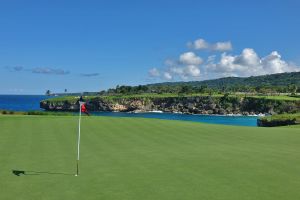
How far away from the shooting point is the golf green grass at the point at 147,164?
12.0 m

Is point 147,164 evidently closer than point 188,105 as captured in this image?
Yes

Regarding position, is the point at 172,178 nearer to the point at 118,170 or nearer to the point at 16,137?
the point at 118,170

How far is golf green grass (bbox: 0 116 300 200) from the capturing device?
12.0m

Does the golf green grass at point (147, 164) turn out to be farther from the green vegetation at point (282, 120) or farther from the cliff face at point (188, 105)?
the cliff face at point (188, 105)

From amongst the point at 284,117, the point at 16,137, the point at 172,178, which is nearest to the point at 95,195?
the point at 172,178

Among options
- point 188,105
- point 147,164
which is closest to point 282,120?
point 147,164

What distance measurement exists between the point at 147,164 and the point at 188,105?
159851 millimetres

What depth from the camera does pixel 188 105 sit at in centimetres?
17500

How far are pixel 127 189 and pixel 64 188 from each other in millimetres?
1962

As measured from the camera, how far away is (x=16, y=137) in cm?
2272

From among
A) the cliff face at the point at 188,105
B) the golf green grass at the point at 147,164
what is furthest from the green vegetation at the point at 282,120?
the cliff face at the point at 188,105

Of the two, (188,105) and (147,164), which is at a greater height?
(188,105)

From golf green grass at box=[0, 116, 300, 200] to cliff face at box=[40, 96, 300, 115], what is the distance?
12540 cm

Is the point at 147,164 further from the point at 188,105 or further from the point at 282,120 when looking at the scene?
the point at 188,105
